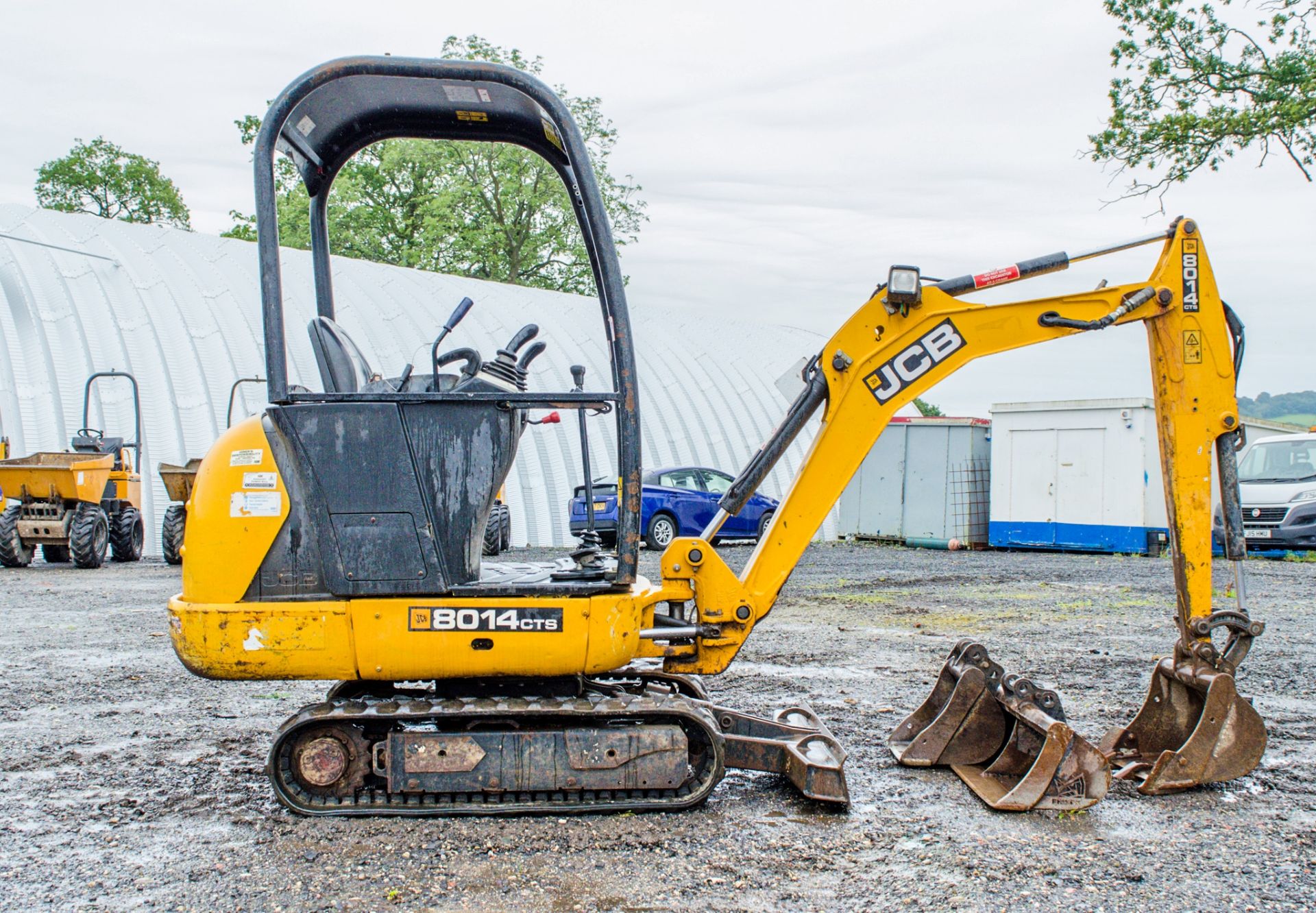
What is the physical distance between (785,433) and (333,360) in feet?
6.13

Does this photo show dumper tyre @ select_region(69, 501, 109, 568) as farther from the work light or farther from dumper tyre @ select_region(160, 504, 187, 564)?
the work light

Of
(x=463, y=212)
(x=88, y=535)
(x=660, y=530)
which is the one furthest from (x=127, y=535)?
(x=463, y=212)

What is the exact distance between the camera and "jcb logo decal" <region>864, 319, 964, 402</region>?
4816mm

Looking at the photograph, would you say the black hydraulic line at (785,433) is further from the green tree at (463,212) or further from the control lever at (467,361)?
the green tree at (463,212)

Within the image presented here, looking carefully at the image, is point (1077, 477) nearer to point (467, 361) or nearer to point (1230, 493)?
point (1230, 493)

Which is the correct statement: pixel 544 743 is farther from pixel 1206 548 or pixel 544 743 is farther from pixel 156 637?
pixel 156 637

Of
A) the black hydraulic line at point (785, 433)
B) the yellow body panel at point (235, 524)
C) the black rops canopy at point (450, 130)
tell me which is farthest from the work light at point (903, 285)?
the yellow body panel at point (235, 524)

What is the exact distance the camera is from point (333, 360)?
4516mm

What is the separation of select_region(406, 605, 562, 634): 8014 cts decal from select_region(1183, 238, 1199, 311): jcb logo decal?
291 cm

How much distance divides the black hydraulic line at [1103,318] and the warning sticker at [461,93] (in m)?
2.49

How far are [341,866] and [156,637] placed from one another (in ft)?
20.4

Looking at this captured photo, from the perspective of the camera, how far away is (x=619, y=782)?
4.31m

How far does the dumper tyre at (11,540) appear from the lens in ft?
51.2

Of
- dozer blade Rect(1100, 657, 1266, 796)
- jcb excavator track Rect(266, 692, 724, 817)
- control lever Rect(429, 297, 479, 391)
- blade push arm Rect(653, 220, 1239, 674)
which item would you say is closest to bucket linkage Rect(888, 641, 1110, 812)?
dozer blade Rect(1100, 657, 1266, 796)
